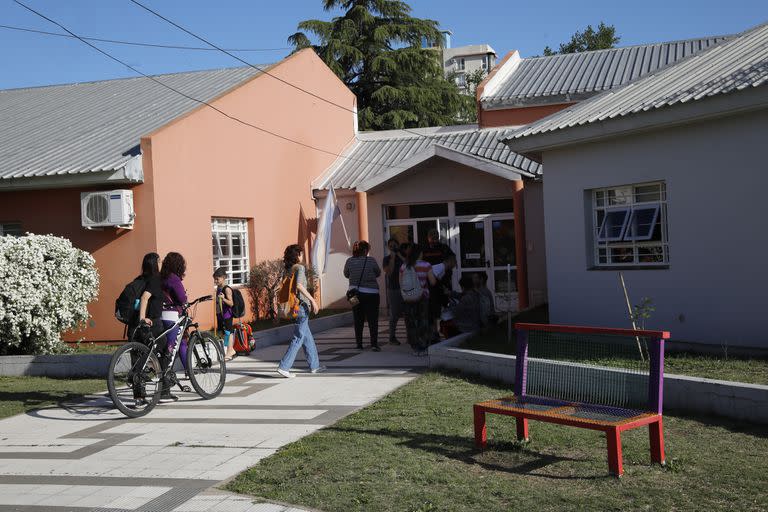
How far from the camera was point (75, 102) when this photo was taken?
20516 millimetres

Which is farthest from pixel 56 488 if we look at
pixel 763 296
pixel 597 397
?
pixel 763 296

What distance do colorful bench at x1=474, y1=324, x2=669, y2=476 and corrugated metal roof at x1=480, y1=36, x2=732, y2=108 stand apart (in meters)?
17.0

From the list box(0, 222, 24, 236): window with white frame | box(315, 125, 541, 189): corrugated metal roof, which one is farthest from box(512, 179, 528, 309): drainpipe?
box(0, 222, 24, 236): window with white frame

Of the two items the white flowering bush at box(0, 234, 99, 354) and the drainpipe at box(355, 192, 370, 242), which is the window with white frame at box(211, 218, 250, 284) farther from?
the white flowering bush at box(0, 234, 99, 354)

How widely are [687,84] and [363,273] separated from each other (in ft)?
18.0

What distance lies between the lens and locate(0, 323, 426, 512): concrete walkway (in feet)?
19.3

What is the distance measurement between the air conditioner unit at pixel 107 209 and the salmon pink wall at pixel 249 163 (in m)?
0.53

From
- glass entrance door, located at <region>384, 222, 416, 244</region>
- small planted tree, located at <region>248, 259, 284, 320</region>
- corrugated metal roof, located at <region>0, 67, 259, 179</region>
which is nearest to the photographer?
corrugated metal roof, located at <region>0, 67, 259, 179</region>

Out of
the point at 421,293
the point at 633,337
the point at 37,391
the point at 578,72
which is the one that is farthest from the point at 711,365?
the point at 578,72

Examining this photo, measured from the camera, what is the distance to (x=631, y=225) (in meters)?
11.6

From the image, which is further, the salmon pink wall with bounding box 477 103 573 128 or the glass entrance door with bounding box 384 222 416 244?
the salmon pink wall with bounding box 477 103 573 128

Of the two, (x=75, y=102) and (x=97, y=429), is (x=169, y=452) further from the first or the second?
(x=75, y=102)

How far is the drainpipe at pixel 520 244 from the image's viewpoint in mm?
18000

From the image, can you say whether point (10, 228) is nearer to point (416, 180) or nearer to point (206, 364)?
point (206, 364)
